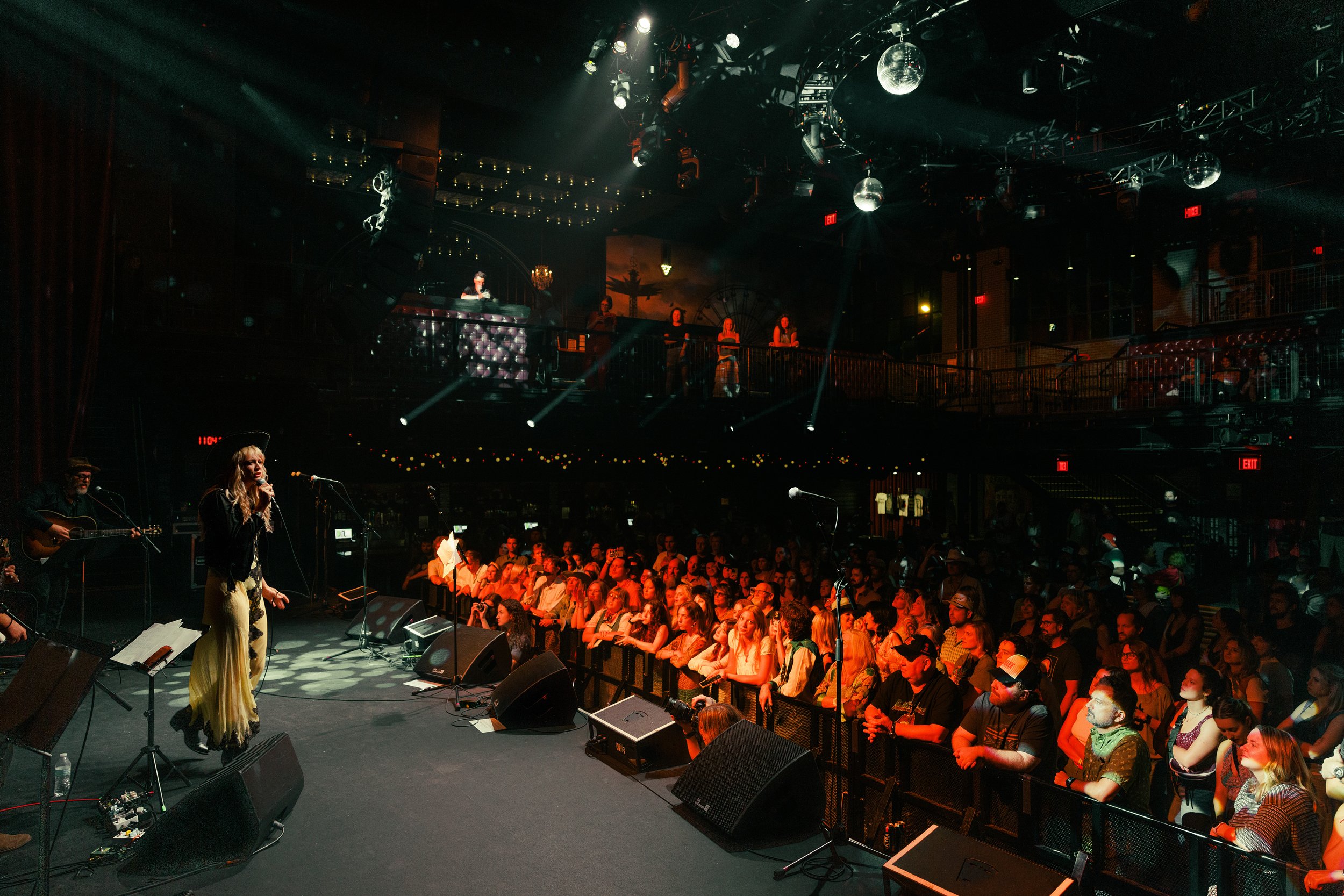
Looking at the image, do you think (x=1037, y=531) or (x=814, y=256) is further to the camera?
(x=814, y=256)

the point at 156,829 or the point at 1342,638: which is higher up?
the point at 1342,638

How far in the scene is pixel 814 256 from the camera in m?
20.4

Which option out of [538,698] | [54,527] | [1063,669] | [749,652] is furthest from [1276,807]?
[54,527]

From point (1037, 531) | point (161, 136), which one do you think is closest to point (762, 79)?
point (161, 136)

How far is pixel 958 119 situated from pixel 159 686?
442 inches

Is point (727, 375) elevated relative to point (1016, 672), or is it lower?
elevated

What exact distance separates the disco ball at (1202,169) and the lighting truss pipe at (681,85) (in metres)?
7.20

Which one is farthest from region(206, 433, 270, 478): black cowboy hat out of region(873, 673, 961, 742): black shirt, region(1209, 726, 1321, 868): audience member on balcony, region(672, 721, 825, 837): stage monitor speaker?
region(1209, 726, 1321, 868): audience member on balcony

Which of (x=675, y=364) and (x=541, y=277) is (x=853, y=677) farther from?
(x=541, y=277)

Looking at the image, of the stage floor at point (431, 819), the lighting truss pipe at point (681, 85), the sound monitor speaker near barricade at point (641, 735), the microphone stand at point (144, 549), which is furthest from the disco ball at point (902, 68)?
the microphone stand at point (144, 549)

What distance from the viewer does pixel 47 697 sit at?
3520mm

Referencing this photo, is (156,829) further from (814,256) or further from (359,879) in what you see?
(814,256)

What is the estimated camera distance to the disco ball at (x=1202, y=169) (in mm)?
10203

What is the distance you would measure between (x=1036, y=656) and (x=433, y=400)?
786cm
